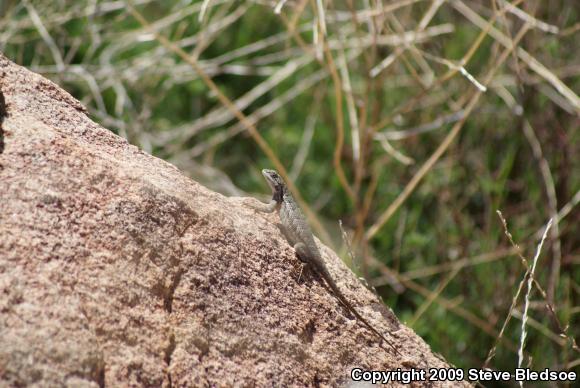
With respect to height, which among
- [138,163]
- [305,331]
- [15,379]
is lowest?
[15,379]

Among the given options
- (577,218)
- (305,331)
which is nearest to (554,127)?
(577,218)

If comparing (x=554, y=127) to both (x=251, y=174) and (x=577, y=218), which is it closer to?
(x=577, y=218)

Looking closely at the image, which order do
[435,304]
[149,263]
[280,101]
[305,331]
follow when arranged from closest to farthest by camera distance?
[149,263], [305,331], [435,304], [280,101]

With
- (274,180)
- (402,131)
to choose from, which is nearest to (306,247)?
(274,180)

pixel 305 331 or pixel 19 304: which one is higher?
pixel 305 331

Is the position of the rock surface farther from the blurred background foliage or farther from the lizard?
the blurred background foliage

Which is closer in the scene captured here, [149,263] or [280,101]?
[149,263]

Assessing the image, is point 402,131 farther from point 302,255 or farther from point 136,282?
point 136,282
